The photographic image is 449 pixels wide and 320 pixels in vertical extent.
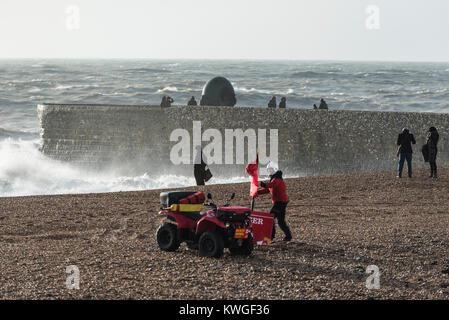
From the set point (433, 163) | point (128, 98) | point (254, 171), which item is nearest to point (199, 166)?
point (433, 163)

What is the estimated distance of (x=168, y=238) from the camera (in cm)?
989

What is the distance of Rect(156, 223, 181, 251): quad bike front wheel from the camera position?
977 centimetres

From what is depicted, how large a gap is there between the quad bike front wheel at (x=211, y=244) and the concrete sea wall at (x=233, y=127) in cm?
1229

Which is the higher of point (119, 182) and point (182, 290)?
point (182, 290)

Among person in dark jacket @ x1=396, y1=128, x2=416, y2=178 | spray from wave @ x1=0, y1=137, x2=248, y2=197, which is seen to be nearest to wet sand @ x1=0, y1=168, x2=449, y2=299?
person in dark jacket @ x1=396, y1=128, x2=416, y2=178

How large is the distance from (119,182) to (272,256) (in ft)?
47.9

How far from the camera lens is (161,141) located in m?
24.5

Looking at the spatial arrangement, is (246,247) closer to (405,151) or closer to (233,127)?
(405,151)

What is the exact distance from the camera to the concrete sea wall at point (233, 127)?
2089 centimetres

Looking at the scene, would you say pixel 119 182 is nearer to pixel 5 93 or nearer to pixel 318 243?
pixel 318 243

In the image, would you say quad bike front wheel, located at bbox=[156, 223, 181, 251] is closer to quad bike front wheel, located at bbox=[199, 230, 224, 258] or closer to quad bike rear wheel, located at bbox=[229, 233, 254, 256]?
quad bike front wheel, located at bbox=[199, 230, 224, 258]

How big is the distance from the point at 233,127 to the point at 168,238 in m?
13.7
